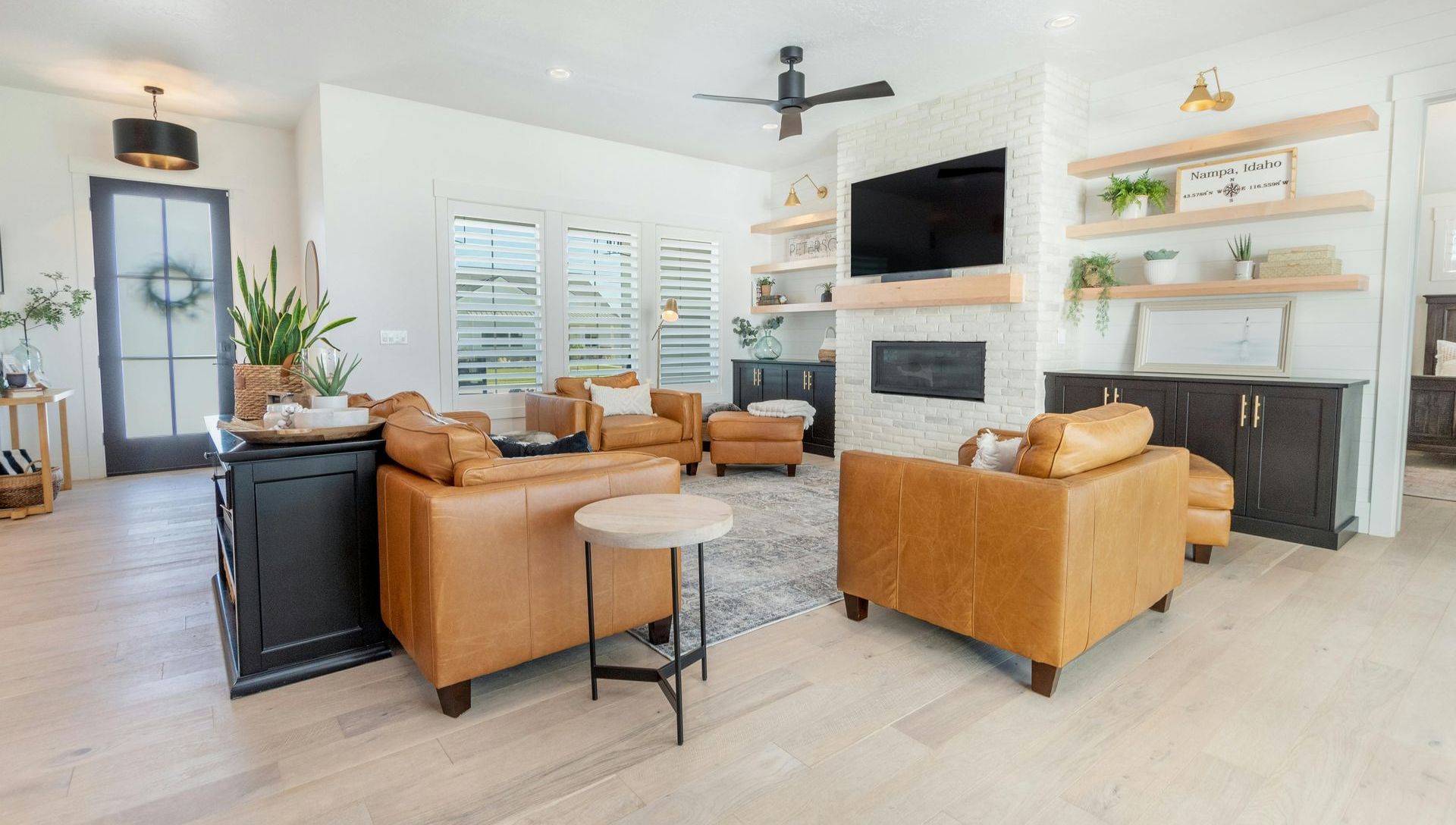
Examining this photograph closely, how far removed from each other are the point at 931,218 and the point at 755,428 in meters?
2.16

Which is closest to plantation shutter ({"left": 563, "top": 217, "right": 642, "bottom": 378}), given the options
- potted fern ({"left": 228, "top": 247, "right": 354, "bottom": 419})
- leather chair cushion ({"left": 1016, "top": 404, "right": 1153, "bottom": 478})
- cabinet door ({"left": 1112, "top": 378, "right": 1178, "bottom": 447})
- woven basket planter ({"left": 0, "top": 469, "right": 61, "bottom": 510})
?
potted fern ({"left": 228, "top": 247, "right": 354, "bottom": 419})

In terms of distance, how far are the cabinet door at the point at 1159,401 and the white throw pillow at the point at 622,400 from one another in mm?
3509

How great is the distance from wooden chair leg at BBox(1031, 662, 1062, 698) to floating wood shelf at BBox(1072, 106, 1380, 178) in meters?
3.71

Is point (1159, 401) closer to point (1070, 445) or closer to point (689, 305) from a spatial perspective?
point (1070, 445)

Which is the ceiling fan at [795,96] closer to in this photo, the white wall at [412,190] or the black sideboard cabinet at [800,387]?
the white wall at [412,190]

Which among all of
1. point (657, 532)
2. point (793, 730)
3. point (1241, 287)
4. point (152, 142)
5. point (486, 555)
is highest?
point (152, 142)

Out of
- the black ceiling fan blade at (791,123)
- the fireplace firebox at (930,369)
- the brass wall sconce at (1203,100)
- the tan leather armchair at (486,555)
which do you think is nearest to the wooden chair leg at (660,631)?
the tan leather armchair at (486,555)

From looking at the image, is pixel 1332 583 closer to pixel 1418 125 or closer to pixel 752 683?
pixel 1418 125

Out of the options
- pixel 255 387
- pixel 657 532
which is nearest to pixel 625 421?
pixel 255 387

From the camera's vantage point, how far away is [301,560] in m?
2.36

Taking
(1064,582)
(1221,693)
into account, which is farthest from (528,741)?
(1221,693)

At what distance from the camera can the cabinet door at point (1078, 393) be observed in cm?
473

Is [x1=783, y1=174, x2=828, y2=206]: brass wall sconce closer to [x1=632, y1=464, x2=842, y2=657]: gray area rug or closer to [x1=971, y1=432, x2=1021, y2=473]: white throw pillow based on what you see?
[x1=632, y1=464, x2=842, y2=657]: gray area rug

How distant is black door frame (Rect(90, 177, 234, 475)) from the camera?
563cm
